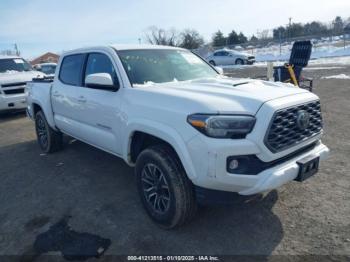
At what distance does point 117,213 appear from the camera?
12.2 feet

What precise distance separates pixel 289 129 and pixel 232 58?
89.2ft

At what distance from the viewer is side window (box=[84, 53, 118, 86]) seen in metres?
3.98

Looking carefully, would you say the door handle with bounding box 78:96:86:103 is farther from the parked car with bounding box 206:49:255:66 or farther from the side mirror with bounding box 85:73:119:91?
the parked car with bounding box 206:49:255:66

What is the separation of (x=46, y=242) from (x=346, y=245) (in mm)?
2861

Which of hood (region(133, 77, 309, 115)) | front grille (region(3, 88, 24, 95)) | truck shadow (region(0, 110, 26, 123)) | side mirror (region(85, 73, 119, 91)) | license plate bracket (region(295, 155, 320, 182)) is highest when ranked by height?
side mirror (region(85, 73, 119, 91))

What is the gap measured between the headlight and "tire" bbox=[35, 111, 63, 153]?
405 cm

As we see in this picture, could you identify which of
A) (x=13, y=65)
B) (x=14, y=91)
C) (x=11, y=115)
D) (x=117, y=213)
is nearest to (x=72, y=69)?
(x=117, y=213)

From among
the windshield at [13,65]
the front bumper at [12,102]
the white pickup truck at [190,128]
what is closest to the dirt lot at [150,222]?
Result: the white pickup truck at [190,128]

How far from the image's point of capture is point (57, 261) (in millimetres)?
2941

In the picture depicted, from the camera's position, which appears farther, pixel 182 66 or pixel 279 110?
pixel 182 66

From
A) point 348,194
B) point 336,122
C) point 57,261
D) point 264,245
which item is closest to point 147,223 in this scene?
point 57,261

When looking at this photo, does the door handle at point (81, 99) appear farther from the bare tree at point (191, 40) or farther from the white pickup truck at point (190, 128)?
the bare tree at point (191, 40)

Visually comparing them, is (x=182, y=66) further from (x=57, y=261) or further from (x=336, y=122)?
(x=336, y=122)

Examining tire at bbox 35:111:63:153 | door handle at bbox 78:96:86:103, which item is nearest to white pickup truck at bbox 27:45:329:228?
door handle at bbox 78:96:86:103
